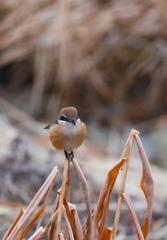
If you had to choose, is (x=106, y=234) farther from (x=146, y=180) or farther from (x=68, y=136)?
(x=68, y=136)

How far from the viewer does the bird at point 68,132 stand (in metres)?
Result: 1.87

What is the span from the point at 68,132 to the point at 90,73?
12.9 feet

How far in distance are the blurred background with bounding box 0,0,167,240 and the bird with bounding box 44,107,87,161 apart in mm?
2287

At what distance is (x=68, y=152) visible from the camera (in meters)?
1.97

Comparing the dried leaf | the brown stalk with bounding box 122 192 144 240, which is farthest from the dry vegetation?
the brown stalk with bounding box 122 192 144 240

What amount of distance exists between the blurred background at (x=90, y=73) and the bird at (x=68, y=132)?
2.29m

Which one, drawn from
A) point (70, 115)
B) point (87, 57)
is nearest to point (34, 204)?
point (70, 115)

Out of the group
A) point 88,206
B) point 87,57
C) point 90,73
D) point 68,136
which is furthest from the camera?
point 90,73

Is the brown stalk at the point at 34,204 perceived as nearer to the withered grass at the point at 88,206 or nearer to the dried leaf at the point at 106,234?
the withered grass at the point at 88,206

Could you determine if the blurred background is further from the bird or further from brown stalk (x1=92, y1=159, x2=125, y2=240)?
the bird

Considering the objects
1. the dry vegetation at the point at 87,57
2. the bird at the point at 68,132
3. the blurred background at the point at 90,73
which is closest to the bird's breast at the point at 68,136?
the bird at the point at 68,132

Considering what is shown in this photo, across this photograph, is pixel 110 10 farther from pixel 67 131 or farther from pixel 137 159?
pixel 67 131

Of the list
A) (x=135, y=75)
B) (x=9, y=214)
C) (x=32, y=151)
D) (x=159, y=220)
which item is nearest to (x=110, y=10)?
(x=135, y=75)

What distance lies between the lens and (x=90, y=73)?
18.9ft
